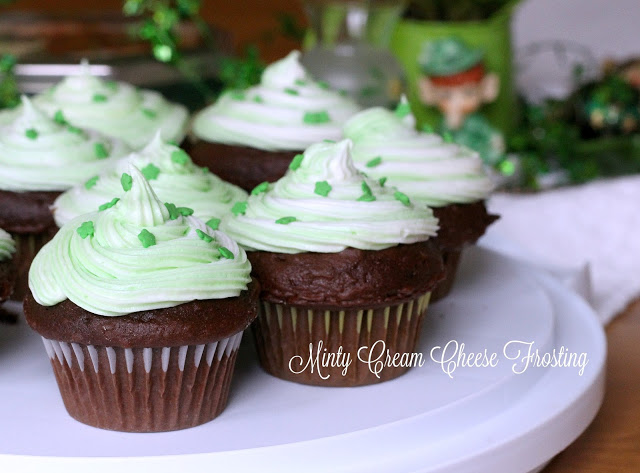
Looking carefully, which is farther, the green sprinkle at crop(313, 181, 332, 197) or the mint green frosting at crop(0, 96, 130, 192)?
the mint green frosting at crop(0, 96, 130, 192)

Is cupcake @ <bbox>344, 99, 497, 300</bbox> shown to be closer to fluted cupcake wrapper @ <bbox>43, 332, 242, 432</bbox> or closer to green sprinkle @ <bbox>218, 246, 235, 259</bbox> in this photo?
green sprinkle @ <bbox>218, 246, 235, 259</bbox>

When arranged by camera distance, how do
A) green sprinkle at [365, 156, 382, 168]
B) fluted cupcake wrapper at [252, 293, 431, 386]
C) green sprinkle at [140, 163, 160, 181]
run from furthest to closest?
green sprinkle at [365, 156, 382, 168] < green sprinkle at [140, 163, 160, 181] < fluted cupcake wrapper at [252, 293, 431, 386]

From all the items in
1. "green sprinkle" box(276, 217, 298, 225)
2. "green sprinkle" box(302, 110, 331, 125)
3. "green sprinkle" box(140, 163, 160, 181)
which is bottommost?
"green sprinkle" box(302, 110, 331, 125)

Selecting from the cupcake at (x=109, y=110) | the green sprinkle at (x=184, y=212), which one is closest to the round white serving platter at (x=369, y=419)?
the green sprinkle at (x=184, y=212)

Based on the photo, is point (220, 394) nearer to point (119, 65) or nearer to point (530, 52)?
point (119, 65)

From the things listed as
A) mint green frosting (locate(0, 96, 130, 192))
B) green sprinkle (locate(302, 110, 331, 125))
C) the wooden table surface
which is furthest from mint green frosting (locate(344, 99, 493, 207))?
mint green frosting (locate(0, 96, 130, 192))

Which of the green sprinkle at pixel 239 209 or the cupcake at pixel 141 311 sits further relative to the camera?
the green sprinkle at pixel 239 209

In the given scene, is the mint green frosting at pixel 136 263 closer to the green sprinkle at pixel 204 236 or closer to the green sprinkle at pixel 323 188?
the green sprinkle at pixel 204 236

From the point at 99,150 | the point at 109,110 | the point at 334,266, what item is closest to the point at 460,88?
the point at 109,110
